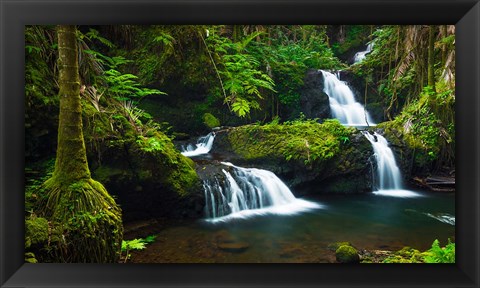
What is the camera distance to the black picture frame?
1749 millimetres

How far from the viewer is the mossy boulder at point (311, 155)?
7215 millimetres

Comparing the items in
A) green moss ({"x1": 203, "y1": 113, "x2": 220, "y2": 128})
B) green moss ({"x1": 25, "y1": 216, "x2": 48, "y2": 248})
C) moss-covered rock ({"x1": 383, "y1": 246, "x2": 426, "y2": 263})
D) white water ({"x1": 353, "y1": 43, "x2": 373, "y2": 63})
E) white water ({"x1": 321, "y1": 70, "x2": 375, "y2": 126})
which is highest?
white water ({"x1": 353, "y1": 43, "x2": 373, "y2": 63})

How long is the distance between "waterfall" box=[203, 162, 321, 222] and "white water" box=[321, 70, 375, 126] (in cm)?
590

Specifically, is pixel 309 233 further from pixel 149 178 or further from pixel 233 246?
pixel 149 178

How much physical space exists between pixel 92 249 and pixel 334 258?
2.76 metres

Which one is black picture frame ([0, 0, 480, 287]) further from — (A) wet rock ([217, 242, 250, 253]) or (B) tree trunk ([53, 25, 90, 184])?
(A) wet rock ([217, 242, 250, 253])

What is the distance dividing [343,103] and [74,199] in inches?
434

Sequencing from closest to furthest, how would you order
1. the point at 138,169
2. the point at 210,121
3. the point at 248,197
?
1. the point at 138,169
2. the point at 248,197
3. the point at 210,121

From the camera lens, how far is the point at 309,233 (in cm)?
492

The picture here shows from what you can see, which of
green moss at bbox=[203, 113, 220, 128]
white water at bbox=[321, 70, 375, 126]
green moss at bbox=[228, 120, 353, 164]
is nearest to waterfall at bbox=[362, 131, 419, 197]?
green moss at bbox=[228, 120, 353, 164]
